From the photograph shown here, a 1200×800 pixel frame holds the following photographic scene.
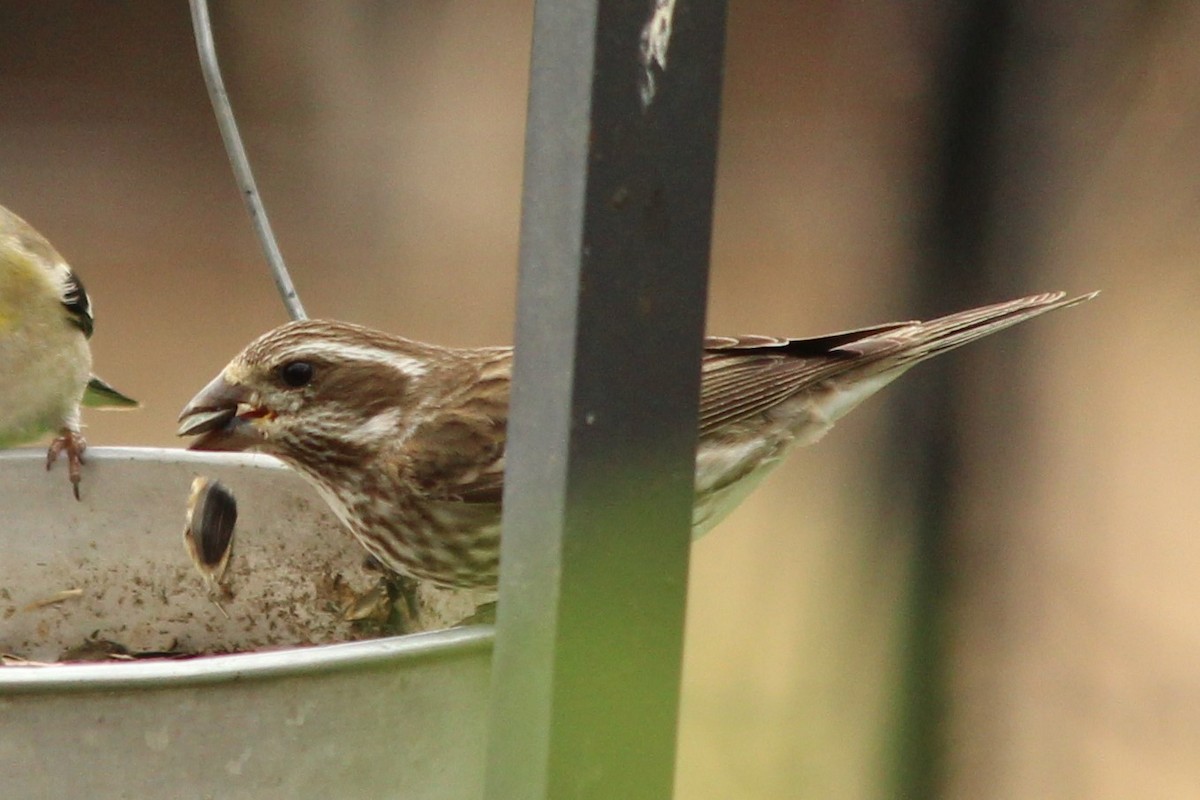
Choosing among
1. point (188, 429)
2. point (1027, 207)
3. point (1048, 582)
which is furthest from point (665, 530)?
point (1048, 582)

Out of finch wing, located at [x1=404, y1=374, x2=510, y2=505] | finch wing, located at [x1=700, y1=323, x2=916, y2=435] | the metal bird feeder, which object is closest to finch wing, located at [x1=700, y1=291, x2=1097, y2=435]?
finch wing, located at [x1=700, y1=323, x2=916, y2=435]

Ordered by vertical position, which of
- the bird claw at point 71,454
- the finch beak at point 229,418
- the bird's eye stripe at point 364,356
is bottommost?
the bird claw at point 71,454

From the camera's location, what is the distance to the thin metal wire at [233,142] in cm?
193

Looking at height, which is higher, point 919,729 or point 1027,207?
point 1027,207

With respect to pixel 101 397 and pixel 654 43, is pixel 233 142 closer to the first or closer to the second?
pixel 654 43

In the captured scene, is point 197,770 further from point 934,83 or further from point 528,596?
point 934,83

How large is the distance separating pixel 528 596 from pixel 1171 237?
2.00 meters

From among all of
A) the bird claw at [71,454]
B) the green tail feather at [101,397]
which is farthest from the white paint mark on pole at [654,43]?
the green tail feather at [101,397]

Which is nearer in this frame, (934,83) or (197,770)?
(197,770)

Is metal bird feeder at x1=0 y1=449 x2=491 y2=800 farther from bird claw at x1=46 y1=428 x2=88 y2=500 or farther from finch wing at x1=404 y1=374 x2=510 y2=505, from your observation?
finch wing at x1=404 y1=374 x2=510 y2=505

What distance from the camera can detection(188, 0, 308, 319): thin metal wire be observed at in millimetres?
1935

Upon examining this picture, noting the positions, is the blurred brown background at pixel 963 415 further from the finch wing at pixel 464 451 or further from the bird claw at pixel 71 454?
the bird claw at pixel 71 454

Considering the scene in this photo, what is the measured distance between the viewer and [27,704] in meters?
1.21

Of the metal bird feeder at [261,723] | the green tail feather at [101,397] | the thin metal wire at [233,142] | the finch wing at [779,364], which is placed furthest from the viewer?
the green tail feather at [101,397]
